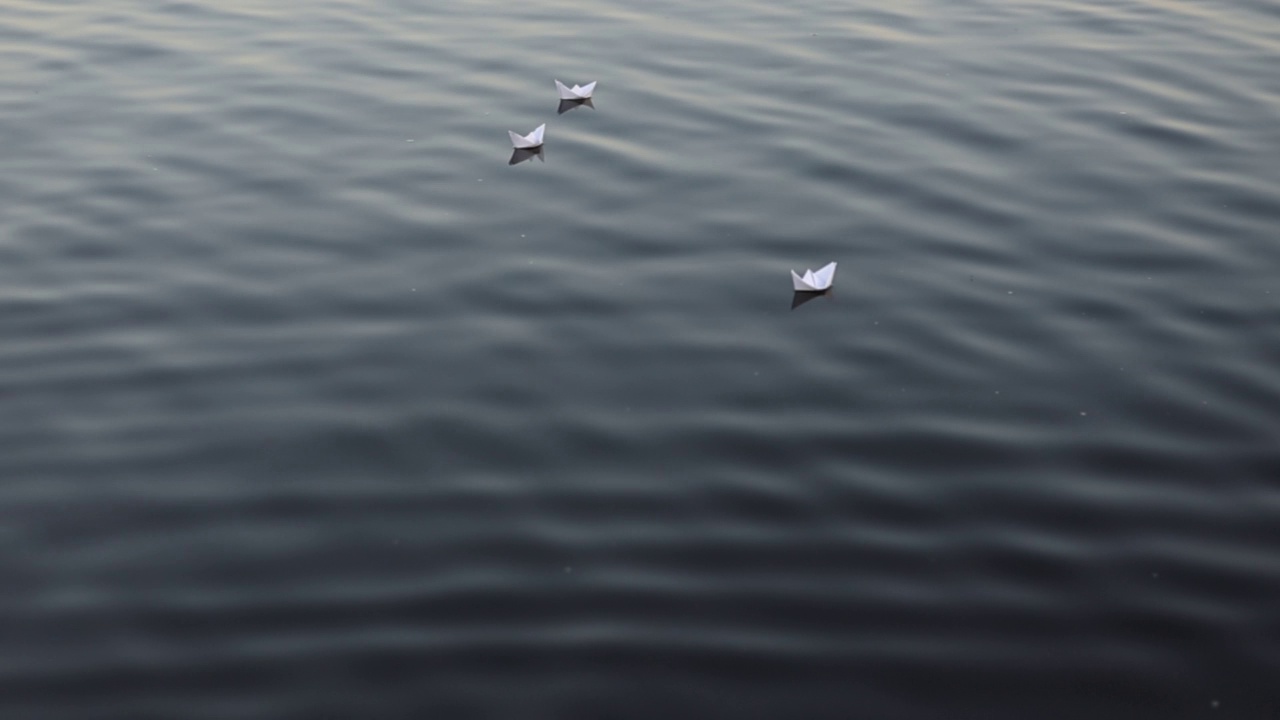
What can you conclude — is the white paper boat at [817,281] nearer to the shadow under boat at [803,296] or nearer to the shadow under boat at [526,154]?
the shadow under boat at [803,296]

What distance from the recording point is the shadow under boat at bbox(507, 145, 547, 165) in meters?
9.20

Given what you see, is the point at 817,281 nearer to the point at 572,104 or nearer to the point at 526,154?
the point at 526,154

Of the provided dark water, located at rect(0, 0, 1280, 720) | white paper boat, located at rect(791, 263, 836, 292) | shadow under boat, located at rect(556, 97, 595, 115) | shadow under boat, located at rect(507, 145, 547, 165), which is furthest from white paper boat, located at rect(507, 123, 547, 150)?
white paper boat, located at rect(791, 263, 836, 292)

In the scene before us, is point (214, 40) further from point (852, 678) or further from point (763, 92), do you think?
point (852, 678)

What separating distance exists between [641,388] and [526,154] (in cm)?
318

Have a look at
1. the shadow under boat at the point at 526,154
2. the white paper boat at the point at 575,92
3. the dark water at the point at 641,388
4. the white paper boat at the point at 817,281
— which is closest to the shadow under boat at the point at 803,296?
the white paper boat at the point at 817,281

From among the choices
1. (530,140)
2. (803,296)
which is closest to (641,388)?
(803,296)

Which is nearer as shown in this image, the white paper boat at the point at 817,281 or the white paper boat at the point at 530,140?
the white paper boat at the point at 817,281

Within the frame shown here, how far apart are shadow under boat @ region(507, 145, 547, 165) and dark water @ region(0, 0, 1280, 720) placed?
0.13m

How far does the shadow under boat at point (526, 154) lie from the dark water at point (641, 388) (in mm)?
134

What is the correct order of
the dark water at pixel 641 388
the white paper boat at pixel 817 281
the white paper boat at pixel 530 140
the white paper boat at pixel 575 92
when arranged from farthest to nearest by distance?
1. the white paper boat at pixel 575 92
2. the white paper boat at pixel 530 140
3. the white paper boat at pixel 817 281
4. the dark water at pixel 641 388

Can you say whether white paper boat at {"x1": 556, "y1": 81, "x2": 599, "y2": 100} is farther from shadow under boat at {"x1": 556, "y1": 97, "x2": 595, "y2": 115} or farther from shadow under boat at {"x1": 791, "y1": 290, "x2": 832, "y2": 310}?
shadow under boat at {"x1": 791, "y1": 290, "x2": 832, "y2": 310}

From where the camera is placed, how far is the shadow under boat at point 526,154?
30.2 feet

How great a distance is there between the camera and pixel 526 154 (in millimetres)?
9258
